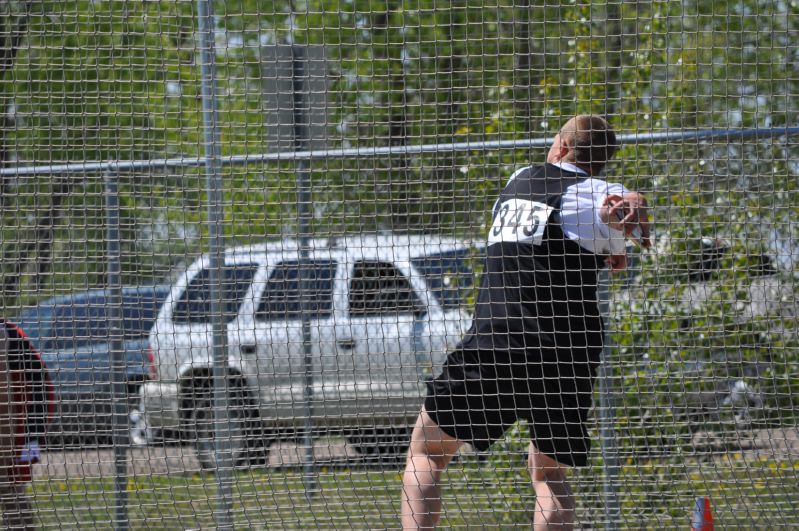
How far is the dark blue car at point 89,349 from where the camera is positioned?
445 centimetres

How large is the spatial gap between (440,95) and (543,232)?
2730 millimetres

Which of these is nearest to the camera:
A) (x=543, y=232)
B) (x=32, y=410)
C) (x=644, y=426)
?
(x=543, y=232)

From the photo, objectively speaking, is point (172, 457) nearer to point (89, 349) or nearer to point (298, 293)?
point (89, 349)

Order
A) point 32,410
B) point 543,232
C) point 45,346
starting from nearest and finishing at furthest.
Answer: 1. point 543,232
2. point 32,410
3. point 45,346

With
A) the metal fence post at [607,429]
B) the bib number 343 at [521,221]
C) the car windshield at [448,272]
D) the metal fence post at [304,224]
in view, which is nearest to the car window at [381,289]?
the car windshield at [448,272]

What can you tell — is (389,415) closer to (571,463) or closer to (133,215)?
(571,463)

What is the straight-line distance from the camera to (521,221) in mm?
3600

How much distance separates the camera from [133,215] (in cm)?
478

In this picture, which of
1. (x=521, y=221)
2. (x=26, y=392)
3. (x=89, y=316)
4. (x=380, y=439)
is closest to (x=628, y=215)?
(x=521, y=221)

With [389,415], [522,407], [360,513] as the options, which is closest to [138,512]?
[360,513]

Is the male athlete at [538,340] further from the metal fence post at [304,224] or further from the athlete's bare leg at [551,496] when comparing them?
the metal fence post at [304,224]

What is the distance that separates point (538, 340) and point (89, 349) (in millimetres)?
2175

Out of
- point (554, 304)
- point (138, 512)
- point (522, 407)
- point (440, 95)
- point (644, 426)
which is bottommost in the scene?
point (138, 512)

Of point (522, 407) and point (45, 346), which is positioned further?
point (45, 346)
